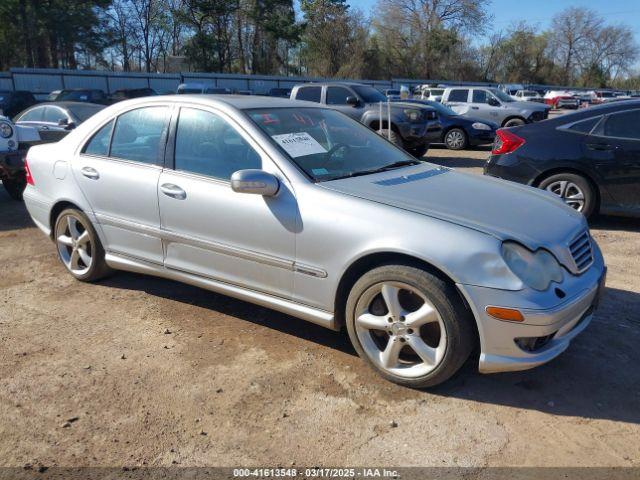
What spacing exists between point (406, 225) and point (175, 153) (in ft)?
6.10

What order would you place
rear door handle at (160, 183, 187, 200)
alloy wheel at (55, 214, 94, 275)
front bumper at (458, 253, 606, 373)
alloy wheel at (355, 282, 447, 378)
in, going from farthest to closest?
alloy wheel at (55, 214, 94, 275), rear door handle at (160, 183, 187, 200), alloy wheel at (355, 282, 447, 378), front bumper at (458, 253, 606, 373)

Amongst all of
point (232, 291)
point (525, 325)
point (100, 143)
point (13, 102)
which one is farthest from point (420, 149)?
point (13, 102)

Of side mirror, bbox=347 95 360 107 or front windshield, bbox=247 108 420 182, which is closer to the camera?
front windshield, bbox=247 108 420 182

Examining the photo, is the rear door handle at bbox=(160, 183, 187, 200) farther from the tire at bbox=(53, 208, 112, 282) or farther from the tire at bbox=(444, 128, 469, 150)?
the tire at bbox=(444, 128, 469, 150)

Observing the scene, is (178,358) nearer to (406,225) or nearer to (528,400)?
(406,225)

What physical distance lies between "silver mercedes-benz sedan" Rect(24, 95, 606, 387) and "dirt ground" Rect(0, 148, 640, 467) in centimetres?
28

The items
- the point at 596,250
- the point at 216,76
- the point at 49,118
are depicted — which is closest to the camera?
the point at 596,250

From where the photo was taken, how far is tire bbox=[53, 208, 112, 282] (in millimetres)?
4609

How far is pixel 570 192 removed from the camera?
257 inches

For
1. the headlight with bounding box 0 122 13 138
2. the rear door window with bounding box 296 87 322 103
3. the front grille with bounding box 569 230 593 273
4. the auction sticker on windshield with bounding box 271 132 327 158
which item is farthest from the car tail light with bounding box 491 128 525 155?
the rear door window with bounding box 296 87 322 103

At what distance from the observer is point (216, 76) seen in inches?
1496

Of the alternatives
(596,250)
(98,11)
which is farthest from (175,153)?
(98,11)

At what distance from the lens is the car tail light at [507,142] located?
6.75 meters

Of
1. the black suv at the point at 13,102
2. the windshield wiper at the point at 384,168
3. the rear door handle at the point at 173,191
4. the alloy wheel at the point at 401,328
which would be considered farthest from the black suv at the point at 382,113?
the black suv at the point at 13,102
